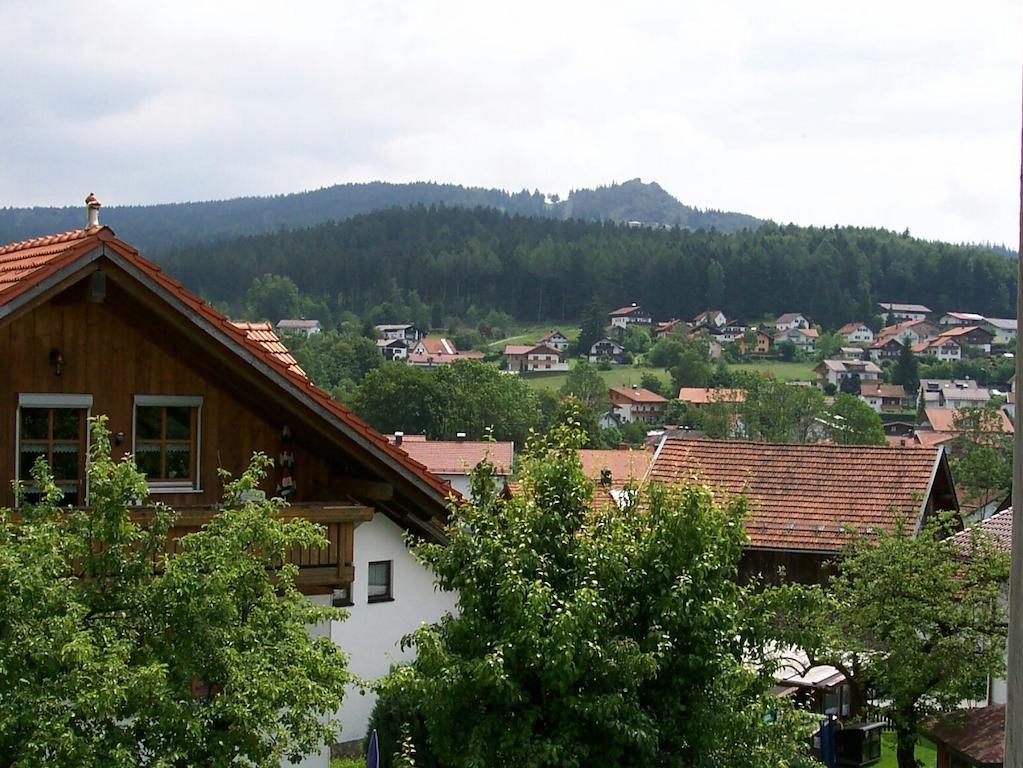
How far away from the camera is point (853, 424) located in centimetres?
12300

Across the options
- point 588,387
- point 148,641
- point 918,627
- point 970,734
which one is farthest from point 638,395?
point 148,641

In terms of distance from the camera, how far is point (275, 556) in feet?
37.3

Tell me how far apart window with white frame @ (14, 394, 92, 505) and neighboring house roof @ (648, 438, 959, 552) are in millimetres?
21392

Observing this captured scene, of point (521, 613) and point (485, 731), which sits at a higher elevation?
point (521, 613)

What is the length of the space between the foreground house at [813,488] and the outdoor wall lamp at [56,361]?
2128 centimetres

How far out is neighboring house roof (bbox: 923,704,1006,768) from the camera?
21094 millimetres

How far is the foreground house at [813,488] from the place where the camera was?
113ft

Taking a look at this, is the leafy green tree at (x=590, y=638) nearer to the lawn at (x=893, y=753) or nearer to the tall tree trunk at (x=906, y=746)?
the tall tree trunk at (x=906, y=746)

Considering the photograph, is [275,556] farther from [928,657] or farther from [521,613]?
[928,657]

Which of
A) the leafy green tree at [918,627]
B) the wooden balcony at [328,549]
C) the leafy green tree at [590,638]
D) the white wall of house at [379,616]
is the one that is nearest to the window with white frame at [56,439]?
the wooden balcony at [328,549]

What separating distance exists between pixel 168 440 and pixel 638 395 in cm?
16132

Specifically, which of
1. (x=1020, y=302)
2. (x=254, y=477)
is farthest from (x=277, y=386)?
(x=1020, y=302)

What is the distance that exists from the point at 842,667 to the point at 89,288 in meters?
14.6

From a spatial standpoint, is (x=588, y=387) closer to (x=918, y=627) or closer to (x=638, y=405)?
(x=638, y=405)
